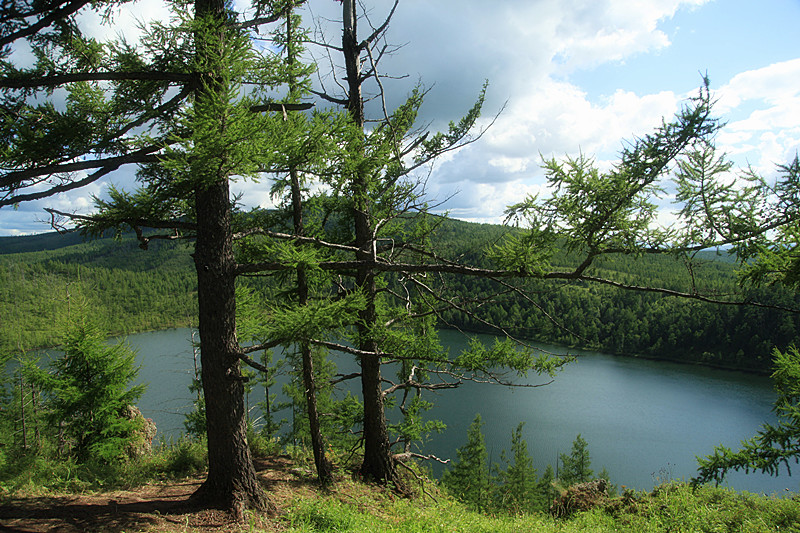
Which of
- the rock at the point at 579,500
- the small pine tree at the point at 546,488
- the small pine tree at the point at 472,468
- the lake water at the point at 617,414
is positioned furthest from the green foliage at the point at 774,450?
the small pine tree at the point at 546,488

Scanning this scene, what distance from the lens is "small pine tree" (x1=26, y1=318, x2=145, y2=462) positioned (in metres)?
8.93

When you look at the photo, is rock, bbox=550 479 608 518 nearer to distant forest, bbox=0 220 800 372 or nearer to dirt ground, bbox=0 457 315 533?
distant forest, bbox=0 220 800 372

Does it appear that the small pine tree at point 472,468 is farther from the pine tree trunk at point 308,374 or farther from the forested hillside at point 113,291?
the forested hillside at point 113,291

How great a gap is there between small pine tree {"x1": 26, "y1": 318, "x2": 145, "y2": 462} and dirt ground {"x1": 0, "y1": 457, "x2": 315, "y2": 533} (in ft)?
16.6

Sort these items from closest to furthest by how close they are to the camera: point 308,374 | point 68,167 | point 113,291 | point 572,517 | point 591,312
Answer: point 68,167
point 308,374
point 572,517
point 591,312
point 113,291

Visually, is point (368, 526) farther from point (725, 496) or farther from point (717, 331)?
point (717, 331)

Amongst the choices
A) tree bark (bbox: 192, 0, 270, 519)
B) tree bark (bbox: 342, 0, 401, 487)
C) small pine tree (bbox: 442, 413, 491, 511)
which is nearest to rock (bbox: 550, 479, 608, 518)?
tree bark (bbox: 342, 0, 401, 487)

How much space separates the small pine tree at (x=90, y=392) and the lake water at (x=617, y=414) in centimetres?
892

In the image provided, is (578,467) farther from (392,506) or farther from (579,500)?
(392,506)

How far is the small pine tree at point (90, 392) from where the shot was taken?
29.3 feet

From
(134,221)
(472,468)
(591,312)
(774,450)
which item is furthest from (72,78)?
(591,312)

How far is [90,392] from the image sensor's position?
914 cm

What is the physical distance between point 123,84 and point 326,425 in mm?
7575

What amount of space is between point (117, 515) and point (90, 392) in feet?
21.9
